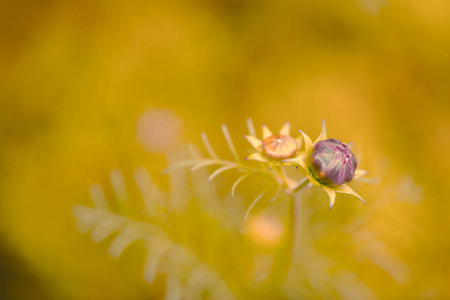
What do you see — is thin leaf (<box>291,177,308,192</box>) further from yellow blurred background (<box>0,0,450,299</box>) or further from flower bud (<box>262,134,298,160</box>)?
yellow blurred background (<box>0,0,450,299</box>)

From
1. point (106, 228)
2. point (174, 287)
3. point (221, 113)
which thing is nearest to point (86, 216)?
point (106, 228)

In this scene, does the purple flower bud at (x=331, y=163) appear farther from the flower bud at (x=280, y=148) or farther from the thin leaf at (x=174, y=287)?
the thin leaf at (x=174, y=287)

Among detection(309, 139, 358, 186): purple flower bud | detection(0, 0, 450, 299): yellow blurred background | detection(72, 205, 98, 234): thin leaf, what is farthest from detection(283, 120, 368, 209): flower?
detection(72, 205, 98, 234): thin leaf

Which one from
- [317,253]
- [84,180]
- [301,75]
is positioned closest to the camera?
[317,253]

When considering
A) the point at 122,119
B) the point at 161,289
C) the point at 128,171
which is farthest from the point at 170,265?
the point at 122,119

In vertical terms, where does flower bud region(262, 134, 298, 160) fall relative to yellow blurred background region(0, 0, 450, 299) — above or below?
below

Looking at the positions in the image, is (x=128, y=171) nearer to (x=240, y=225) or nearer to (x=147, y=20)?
(x=240, y=225)

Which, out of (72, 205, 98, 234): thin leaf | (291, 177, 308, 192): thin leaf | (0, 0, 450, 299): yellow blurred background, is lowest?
(72, 205, 98, 234): thin leaf
